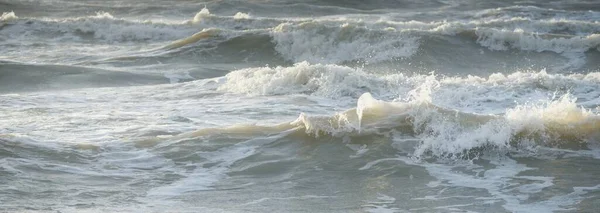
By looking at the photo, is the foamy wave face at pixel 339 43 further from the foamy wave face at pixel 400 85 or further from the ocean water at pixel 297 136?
the foamy wave face at pixel 400 85

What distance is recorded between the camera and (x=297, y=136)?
992cm

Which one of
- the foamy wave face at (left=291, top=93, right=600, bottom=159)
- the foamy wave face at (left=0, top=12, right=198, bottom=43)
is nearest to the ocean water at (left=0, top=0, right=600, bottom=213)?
the foamy wave face at (left=291, top=93, right=600, bottom=159)

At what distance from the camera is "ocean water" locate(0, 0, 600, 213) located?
7.76 metres

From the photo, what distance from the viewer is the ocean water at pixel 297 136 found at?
25.5 feet

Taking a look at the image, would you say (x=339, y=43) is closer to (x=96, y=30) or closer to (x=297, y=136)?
(x=96, y=30)

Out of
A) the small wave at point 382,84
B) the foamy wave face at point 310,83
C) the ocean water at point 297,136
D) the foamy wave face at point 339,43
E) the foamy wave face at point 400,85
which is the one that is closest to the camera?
the ocean water at point 297,136

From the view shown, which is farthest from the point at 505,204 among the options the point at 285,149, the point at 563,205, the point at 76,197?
the point at 76,197

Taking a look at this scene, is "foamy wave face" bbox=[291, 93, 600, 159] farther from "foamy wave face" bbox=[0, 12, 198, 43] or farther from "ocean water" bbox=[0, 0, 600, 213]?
"foamy wave face" bbox=[0, 12, 198, 43]

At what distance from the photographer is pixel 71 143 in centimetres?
938

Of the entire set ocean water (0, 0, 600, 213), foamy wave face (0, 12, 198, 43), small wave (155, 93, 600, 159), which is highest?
small wave (155, 93, 600, 159)

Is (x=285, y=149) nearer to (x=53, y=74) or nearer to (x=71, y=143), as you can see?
(x=71, y=143)

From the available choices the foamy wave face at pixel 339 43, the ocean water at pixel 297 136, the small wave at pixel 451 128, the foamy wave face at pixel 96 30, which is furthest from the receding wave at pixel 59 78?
the foamy wave face at pixel 96 30

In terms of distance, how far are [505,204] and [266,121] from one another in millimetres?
4143

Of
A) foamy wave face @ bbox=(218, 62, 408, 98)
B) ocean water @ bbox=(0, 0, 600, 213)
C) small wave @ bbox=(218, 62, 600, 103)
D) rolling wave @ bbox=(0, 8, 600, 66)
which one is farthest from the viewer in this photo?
rolling wave @ bbox=(0, 8, 600, 66)
